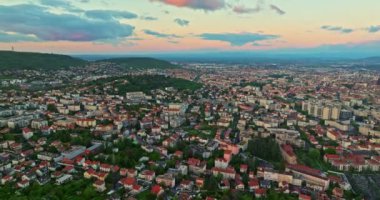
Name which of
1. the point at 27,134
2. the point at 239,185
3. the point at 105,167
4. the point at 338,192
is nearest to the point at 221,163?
the point at 239,185

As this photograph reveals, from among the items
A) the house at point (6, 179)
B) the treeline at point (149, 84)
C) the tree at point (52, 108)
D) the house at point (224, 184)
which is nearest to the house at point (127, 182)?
the house at point (224, 184)

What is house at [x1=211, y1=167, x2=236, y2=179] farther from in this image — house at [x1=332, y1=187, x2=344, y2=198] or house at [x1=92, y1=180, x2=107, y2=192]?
house at [x1=92, y1=180, x2=107, y2=192]

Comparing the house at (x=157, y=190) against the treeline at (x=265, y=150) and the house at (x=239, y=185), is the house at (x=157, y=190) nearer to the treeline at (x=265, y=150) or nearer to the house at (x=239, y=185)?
the house at (x=239, y=185)

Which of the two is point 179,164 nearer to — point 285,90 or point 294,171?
point 294,171

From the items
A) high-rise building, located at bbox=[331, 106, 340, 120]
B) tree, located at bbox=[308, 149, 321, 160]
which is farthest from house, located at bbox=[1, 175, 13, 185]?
high-rise building, located at bbox=[331, 106, 340, 120]

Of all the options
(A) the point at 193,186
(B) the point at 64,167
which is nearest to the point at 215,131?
(A) the point at 193,186
